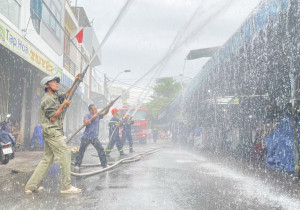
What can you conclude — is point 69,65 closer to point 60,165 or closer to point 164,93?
point 60,165

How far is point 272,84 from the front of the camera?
9133 mm

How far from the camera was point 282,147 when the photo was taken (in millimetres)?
6207

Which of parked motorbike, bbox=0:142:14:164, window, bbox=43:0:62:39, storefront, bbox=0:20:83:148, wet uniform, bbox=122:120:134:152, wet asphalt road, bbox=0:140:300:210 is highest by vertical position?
window, bbox=43:0:62:39

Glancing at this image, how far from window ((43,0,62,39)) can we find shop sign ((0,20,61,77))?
2.29 metres

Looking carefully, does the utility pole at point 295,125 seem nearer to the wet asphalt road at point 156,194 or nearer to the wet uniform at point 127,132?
the wet asphalt road at point 156,194

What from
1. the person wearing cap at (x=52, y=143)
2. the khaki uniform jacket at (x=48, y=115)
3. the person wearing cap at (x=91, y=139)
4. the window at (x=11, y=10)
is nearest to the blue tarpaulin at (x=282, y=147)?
the person wearing cap at (x=91, y=139)

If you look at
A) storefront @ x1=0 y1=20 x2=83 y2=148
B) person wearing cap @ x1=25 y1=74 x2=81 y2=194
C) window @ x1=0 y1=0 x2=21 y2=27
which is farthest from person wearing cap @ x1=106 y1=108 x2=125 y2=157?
person wearing cap @ x1=25 y1=74 x2=81 y2=194

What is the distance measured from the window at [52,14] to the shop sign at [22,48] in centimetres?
229

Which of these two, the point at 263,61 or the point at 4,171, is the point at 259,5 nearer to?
the point at 263,61

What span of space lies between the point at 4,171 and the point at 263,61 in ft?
24.8

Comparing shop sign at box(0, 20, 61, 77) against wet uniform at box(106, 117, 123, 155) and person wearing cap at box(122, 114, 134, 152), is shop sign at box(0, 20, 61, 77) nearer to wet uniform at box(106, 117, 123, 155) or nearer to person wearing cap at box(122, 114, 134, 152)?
wet uniform at box(106, 117, 123, 155)

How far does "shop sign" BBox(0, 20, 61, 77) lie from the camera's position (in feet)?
24.3

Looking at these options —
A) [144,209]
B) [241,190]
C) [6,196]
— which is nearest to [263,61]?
[241,190]

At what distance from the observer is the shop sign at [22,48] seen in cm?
742
